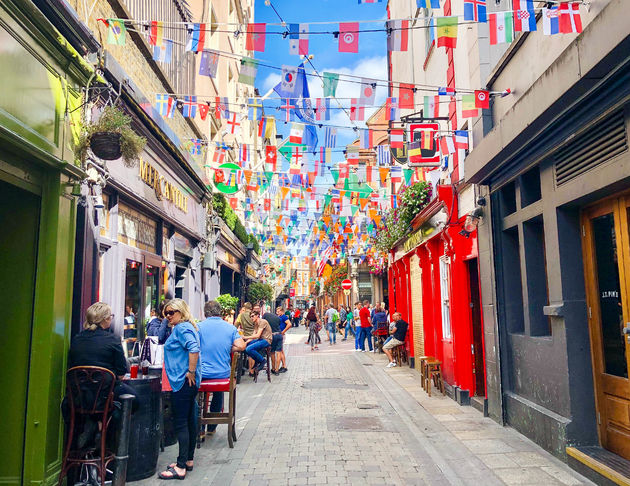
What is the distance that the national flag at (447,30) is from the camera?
6.21 metres

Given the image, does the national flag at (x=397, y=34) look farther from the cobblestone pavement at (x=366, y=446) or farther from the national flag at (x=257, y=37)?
the cobblestone pavement at (x=366, y=446)

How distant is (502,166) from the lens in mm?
7594

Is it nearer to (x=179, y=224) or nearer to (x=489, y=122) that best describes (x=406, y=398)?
(x=489, y=122)

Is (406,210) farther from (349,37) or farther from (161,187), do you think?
(349,37)

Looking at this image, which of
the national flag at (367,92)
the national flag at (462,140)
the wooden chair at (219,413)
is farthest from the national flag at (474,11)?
the wooden chair at (219,413)

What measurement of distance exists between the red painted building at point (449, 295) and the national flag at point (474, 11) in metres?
4.08

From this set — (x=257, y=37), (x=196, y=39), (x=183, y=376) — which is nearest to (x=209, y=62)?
(x=196, y=39)

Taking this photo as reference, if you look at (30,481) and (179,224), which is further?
(179,224)

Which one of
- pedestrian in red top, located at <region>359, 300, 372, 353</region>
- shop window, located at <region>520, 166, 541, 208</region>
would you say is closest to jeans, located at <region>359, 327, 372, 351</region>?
pedestrian in red top, located at <region>359, 300, 372, 353</region>

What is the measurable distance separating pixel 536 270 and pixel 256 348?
7.10 metres

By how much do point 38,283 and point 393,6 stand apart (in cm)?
1714

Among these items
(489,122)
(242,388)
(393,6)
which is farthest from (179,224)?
(393,6)

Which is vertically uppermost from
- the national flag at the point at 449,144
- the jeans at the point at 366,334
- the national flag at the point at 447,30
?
the national flag at the point at 447,30

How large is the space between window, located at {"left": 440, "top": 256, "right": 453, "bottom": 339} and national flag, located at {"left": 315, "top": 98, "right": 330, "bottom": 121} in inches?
166
